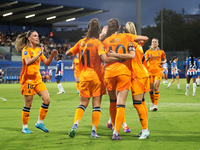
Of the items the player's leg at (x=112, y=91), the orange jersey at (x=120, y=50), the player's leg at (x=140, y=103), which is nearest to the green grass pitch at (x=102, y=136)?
the player's leg at (x=140, y=103)

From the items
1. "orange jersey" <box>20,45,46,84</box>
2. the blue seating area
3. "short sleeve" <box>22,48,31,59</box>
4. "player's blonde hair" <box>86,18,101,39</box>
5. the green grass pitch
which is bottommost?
the blue seating area

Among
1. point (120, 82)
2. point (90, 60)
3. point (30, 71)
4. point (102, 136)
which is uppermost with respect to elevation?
point (90, 60)

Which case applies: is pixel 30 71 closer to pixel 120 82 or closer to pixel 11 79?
pixel 120 82

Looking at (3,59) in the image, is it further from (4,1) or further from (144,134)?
(144,134)

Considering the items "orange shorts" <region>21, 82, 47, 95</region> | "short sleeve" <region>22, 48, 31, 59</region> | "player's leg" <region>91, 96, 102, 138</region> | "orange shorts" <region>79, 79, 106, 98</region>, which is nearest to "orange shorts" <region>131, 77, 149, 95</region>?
"orange shorts" <region>79, 79, 106, 98</region>

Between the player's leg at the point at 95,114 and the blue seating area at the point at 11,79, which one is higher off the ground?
the player's leg at the point at 95,114

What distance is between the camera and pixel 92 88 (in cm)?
738

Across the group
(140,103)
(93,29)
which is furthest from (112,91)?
(93,29)

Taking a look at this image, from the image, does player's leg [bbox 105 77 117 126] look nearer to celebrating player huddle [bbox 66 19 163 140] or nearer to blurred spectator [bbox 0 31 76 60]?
celebrating player huddle [bbox 66 19 163 140]

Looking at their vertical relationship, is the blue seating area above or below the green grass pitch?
below

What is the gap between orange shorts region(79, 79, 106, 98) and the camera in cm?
734

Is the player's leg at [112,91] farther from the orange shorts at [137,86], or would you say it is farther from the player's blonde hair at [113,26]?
the player's blonde hair at [113,26]

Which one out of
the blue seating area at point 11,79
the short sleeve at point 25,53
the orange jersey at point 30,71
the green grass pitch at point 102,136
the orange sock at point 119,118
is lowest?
the blue seating area at point 11,79

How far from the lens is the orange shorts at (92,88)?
7344 millimetres
